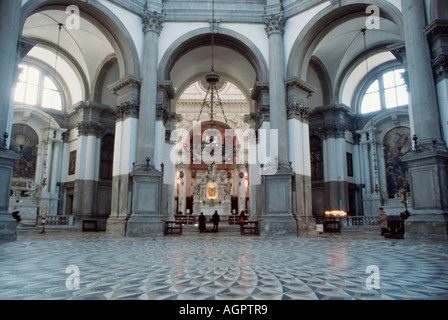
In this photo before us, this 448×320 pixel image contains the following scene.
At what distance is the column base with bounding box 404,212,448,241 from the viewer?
9.41 m

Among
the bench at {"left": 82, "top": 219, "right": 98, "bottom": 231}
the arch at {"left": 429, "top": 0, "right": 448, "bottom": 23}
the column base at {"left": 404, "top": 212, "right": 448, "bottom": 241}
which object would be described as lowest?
the bench at {"left": 82, "top": 219, "right": 98, "bottom": 231}

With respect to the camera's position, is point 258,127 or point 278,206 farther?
point 258,127

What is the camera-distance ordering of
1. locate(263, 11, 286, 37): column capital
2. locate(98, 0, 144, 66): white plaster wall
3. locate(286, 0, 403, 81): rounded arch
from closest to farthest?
locate(286, 0, 403, 81): rounded arch, locate(98, 0, 144, 66): white plaster wall, locate(263, 11, 286, 37): column capital

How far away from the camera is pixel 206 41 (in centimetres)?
1709

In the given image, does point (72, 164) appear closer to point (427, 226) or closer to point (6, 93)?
point (6, 93)

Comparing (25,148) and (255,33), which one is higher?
(255,33)

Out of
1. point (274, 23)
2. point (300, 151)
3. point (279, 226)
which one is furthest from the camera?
point (274, 23)

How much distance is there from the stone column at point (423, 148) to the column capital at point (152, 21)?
10593 mm

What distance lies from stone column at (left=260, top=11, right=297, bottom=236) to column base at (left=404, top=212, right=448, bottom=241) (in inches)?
174

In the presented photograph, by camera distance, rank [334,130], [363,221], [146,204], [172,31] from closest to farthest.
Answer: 1. [146,204]
2. [172,31]
3. [363,221]
4. [334,130]

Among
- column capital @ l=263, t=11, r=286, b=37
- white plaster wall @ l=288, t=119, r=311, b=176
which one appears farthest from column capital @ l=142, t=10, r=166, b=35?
white plaster wall @ l=288, t=119, r=311, b=176

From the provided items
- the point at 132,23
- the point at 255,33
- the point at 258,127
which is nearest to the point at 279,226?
the point at 258,127

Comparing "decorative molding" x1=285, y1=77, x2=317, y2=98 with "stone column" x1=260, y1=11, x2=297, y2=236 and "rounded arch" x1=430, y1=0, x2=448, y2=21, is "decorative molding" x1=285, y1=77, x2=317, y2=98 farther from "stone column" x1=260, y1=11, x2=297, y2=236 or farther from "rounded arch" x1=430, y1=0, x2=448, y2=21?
"rounded arch" x1=430, y1=0, x2=448, y2=21

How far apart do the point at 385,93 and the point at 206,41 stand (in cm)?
1312
